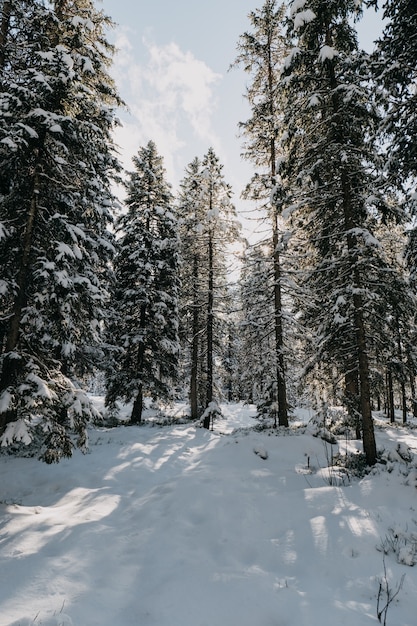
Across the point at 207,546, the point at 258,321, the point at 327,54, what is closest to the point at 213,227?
the point at 258,321

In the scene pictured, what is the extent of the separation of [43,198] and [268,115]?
11.8 metres

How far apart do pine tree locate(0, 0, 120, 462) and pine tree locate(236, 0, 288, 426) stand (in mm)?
8217

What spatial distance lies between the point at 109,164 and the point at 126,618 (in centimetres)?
1599

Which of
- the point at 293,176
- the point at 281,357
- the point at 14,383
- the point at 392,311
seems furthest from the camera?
the point at 281,357

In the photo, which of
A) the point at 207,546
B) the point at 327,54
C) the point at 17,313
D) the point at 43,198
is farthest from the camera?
the point at 327,54

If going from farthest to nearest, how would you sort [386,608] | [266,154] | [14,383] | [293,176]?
[266,154] → [293,176] → [14,383] → [386,608]

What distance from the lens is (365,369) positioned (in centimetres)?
955

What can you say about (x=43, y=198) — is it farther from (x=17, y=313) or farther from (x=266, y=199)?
(x=266, y=199)

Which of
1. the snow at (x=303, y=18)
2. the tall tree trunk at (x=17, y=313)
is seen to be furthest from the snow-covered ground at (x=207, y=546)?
the snow at (x=303, y=18)

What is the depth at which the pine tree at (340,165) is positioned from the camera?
9.41 m

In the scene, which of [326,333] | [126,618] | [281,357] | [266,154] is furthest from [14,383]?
[266,154]

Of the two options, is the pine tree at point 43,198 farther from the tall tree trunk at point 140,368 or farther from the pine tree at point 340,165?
the tall tree trunk at point 140,368

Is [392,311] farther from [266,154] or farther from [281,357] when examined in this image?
[266,154]

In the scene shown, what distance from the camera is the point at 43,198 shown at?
323 inches
